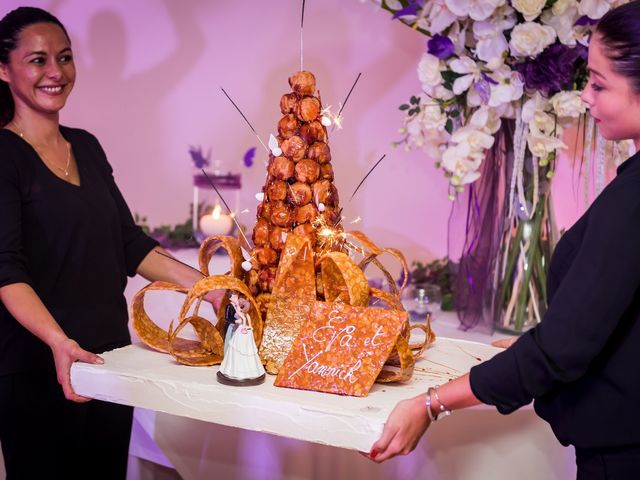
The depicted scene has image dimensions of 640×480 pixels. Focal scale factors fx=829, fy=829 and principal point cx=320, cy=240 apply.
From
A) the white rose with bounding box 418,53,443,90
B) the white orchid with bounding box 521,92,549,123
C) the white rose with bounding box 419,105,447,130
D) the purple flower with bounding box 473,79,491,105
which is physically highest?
the white rose with bounding box 418,53,443,90

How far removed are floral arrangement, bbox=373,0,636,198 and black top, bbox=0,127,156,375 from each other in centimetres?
88

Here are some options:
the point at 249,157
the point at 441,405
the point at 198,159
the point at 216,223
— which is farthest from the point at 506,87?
the point at 198,159

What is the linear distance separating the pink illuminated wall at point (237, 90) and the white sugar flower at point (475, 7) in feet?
4.15

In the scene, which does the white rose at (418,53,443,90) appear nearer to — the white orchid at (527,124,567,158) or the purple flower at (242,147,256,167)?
the white orchid at (527,124,567,158)

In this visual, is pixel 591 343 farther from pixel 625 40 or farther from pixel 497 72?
pixel 497 72

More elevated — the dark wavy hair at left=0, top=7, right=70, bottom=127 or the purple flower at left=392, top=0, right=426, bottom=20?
the purple flower at left=392, top=0, right=426, bottom=20

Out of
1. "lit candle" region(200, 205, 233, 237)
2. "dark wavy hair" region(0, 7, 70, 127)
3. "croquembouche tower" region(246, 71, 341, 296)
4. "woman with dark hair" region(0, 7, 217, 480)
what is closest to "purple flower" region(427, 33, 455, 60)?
"croquembouche tower" region(246, 71, 341, 296)

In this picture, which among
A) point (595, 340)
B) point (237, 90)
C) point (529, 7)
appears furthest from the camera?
point (237, 90)

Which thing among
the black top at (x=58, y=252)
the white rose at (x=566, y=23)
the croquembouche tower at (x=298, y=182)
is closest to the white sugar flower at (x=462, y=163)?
the white rose at (x=566, y=23)

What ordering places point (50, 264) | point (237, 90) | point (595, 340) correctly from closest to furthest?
point (595, 340), point (50, 264), point (237, 90)

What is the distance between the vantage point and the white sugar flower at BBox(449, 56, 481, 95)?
2.11 metres

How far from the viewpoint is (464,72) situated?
6.97 feet

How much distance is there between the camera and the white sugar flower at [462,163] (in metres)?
2.20

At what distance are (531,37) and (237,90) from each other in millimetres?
2334
